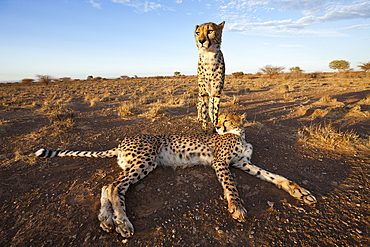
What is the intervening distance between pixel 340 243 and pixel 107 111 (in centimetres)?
837

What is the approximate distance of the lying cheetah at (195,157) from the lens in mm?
2367

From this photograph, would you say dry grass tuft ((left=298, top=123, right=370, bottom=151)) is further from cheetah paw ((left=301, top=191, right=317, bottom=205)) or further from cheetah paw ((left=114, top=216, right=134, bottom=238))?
cheetah paw ((left=114, top=216, right=134, bottom=238))

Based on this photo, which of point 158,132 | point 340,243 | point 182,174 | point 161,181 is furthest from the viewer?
point 158,132

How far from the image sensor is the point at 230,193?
2.43 m

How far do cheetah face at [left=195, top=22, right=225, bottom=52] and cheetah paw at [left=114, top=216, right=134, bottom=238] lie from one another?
3.77 metres

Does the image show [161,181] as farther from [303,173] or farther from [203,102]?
[203,102]

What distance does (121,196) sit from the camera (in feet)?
7.75

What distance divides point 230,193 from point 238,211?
28cm

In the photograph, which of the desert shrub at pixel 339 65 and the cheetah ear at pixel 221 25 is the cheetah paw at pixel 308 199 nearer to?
the cheetah ear at pixel 221 25

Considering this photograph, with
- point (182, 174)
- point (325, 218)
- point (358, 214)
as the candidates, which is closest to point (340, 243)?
point (325, 218)

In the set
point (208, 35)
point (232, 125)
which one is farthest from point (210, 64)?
point (232, 125)

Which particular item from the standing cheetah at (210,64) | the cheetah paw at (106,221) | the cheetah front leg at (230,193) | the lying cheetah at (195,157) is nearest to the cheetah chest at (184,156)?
the lying cheetah at (195,157)

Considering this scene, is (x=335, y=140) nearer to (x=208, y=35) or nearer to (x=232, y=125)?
(x=232, y=125)

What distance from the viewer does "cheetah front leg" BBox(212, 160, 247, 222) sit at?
2.17 meters
